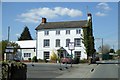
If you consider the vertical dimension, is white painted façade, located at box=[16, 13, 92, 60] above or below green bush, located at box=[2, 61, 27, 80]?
above

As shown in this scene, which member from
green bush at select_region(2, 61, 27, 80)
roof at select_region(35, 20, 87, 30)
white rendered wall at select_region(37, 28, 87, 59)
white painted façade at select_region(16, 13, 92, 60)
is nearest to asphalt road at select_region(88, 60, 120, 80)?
green bush at select_region(2, 61, 27, 80)

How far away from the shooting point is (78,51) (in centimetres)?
6569

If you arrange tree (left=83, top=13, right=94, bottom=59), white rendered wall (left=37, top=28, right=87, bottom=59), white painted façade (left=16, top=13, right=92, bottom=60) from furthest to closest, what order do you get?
Result: white painted façade (left=16, top=13, right=92, bottom=60) → white rendered wall (left=37, top=28, right=87, bottom=59) → tree (left=83, top=13, right=94, bottom=59)

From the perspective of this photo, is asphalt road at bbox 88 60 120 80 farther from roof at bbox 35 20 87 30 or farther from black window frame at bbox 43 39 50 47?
black window frame at bbox 43 39 50 47

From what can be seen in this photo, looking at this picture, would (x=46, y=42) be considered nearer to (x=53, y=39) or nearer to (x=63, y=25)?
(x=53, y=39)

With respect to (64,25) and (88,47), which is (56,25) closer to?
(64,25)

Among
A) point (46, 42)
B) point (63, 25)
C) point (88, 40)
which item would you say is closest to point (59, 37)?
point (63, 25)

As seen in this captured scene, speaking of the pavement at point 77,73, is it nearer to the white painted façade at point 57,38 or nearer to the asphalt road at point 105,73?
the asphalt road at point 105,73

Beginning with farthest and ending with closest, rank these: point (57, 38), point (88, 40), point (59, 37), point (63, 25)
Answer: point (63, 25) < point (57, 38) < point (59, 37) < point (88, 40)

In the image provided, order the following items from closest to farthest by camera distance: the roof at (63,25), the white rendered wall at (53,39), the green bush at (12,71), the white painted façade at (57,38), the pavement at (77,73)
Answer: the green bush at (12,71)
the pavement at (77,73)
the white rendered wall at (53,39)
the white painted façade at (57,38)
the roof at (63,25)

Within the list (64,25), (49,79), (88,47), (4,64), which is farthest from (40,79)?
(64,25)

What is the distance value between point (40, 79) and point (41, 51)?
49.1 metres

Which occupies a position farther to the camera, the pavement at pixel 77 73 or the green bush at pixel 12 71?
the pavement at pixel 77 73

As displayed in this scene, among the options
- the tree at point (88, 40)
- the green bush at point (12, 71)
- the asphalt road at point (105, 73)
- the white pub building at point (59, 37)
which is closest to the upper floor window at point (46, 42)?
the white pub building at point (59, 37)
